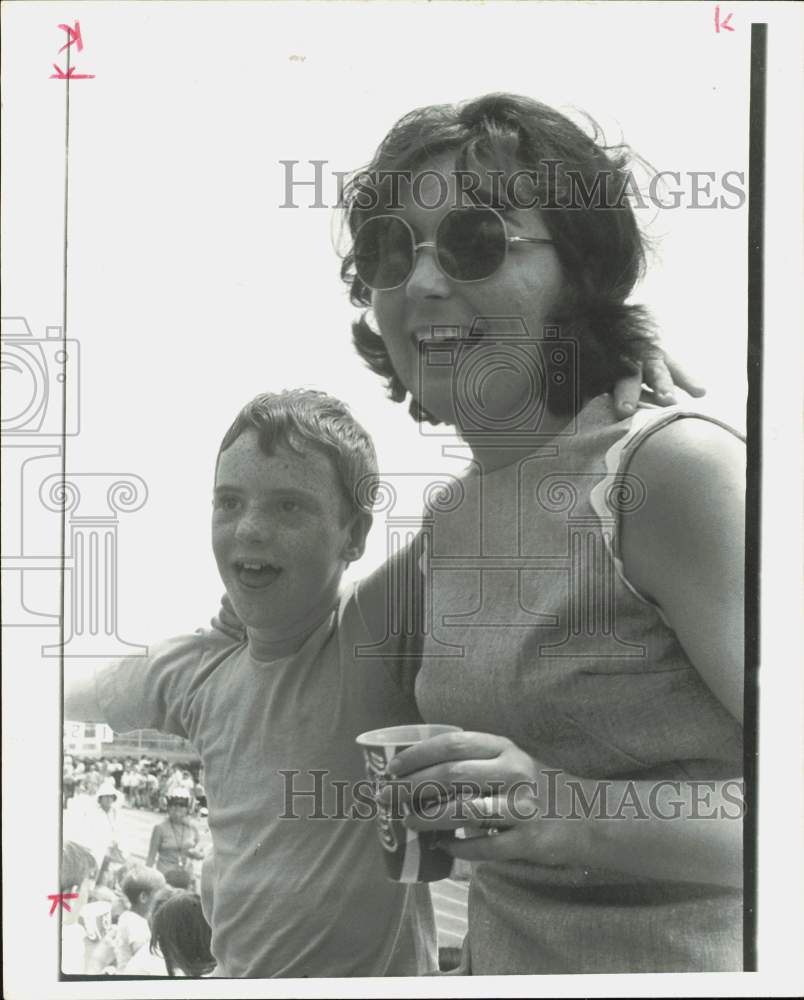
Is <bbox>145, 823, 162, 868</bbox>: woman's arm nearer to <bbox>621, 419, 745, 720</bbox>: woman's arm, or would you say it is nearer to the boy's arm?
the boy's arm

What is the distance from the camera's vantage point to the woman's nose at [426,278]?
1920 millimetres

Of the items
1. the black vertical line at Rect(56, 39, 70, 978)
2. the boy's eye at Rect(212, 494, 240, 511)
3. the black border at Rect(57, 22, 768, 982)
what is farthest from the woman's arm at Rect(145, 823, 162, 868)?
the black border at Rect(57, 22, 768, 982)

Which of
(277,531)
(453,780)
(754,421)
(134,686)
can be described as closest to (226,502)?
(277,531)

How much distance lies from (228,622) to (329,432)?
0.37 metres

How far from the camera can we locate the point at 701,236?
1.96 meters

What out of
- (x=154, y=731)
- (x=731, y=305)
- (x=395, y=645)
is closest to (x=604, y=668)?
(x=395, y=645)

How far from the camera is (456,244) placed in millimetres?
1920

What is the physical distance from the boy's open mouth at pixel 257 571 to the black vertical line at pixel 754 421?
0.82m

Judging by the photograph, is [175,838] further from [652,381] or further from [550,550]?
[652,381]

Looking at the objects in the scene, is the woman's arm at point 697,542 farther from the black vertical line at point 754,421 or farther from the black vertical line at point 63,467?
the black vertical line at point 63,467

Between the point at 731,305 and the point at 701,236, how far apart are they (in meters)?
0.13

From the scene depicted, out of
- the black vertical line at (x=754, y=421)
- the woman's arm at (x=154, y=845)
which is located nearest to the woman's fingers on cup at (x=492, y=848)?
the black vertical line at (x=754, y=421)

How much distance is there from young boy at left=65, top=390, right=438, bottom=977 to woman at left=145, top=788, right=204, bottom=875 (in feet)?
0.14

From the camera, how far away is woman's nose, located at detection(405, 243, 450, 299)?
1920 millimetres
